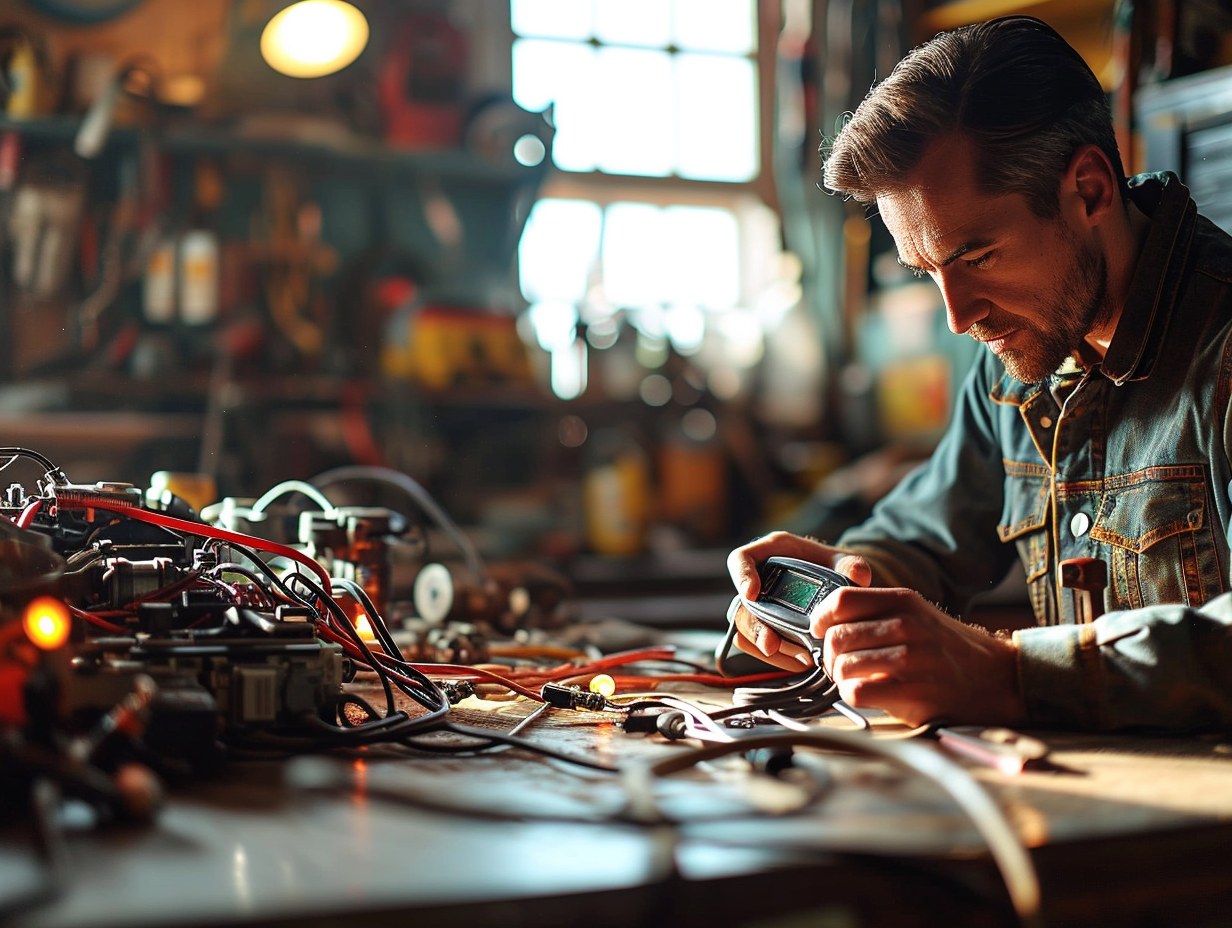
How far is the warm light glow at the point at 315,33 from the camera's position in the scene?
2672mm

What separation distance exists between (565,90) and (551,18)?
266 millimetres

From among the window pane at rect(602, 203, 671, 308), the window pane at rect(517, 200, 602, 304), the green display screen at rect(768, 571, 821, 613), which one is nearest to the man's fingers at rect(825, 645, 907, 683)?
the green display screen at rect(768, 571, 821, 613)

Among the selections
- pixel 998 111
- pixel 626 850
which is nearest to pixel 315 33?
pixel 998 111

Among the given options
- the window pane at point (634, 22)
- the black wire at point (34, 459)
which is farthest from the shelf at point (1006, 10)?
the black wire at point (34, 459)

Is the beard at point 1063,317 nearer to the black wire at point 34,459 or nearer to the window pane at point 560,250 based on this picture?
the black wire at point 34,459

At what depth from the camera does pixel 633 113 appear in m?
4.38

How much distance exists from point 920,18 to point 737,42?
74 centimetres

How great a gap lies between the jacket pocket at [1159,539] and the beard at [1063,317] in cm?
16

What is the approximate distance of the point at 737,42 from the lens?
4.57 meters

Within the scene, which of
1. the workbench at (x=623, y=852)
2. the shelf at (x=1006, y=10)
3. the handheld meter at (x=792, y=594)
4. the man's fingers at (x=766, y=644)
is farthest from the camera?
the shelf at (x=1006, y=10)

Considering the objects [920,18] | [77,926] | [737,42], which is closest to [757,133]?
[737,42]

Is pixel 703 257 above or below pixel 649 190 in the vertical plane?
below

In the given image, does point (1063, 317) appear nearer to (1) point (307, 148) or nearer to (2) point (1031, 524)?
(2) point (1031, 524)

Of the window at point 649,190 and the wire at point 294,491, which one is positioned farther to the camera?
the window at point 649,190
